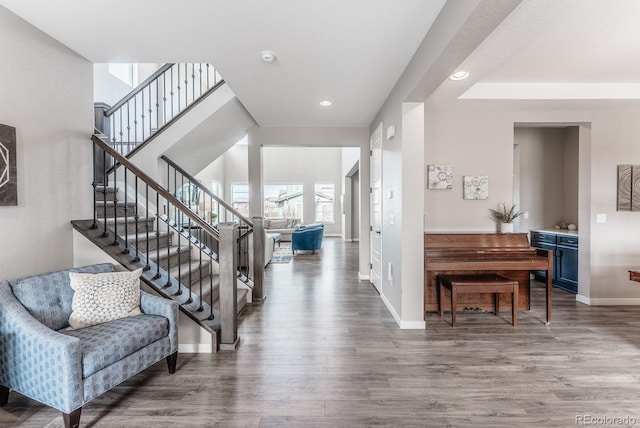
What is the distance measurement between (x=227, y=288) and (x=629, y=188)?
508cm

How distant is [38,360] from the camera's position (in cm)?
166

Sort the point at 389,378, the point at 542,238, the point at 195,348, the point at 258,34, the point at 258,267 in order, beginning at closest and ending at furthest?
the point at 389,378, the point at 258,34, the point at 195,348, the point at 258,267, the point at 542,238

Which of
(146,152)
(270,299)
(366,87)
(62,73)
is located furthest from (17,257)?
(366,87)

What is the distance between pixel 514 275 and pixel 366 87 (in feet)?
9.51

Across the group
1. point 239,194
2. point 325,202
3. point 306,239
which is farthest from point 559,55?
point 239,194

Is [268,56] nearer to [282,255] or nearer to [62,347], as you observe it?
[62,347]

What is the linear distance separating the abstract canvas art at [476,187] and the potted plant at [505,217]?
0.26 metres

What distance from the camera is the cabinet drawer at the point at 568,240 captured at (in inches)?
163

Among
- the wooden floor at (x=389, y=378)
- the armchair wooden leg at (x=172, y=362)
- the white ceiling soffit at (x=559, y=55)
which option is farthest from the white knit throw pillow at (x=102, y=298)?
the white ceiling soffit at (x=559, y=55)

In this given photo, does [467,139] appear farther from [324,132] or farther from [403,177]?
[324,132]

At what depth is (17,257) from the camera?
86.1 inches

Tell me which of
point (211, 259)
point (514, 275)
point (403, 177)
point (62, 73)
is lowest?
point (514, 275)

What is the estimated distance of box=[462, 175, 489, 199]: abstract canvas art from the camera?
3859mm

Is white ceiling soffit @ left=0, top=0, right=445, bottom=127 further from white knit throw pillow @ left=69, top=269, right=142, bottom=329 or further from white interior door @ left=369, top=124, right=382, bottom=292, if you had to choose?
white knit throw pillow @ left=69, top=269, right=142, bottom=329
